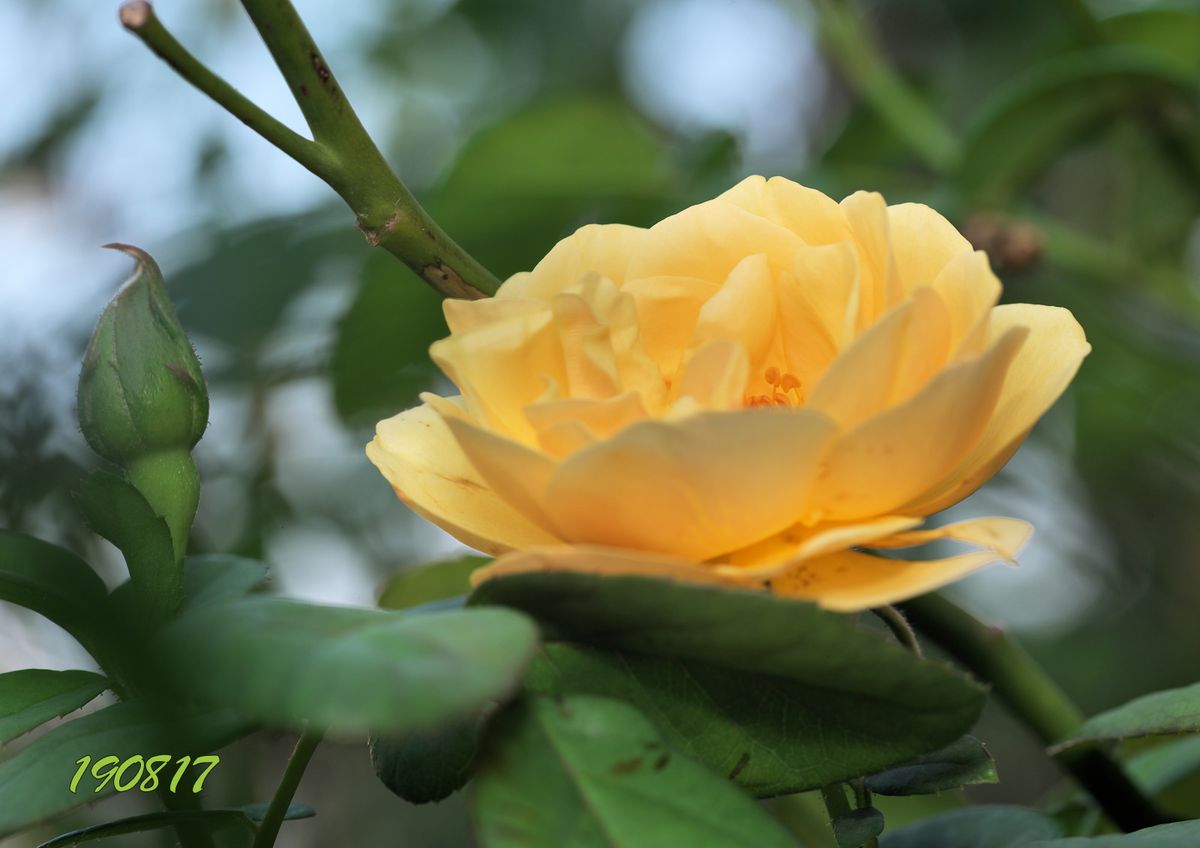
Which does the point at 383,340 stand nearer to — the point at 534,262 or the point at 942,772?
the point at 534,262

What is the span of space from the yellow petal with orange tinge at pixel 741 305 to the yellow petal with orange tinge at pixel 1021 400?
0.23 feet

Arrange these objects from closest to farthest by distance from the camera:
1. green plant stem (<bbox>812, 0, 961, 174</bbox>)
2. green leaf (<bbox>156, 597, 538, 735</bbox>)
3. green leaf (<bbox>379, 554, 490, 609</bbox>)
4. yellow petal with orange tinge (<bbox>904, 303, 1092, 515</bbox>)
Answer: green leaf (<bbox>156, 597, 538, 735</bbox>) → yellow petal with orange tinge (<bbox>904, 303, 1092, 515</bbox>) → green leaf (<bbox>379, 554, 490, 609</bbox>) → green plant stem (<bbox>812, 0, 961, 174</bbox>)

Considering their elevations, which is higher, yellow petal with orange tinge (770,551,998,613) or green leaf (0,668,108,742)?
yellow petal with orange tinge (770,551,998,613)

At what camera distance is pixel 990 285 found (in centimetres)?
31

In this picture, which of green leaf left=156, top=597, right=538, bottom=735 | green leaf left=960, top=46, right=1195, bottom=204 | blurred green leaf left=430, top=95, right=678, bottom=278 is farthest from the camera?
blurred green leaf left=430, top=95, right=678, bottom=278

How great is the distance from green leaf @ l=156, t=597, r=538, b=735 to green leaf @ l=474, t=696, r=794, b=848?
0.10 feet

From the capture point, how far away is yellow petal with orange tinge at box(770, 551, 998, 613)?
27 cm

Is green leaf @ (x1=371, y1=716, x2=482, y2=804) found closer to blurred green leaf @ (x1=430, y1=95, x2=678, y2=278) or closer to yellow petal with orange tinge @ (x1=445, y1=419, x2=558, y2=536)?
yellow petal with orange tinge @ (x1=445, y1=419, x2=558, y2=536)

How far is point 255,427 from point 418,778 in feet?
2.52

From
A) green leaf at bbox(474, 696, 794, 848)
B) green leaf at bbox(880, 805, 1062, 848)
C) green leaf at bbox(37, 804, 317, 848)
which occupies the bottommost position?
green leaf at bbox(880, 805, 1062, 848)

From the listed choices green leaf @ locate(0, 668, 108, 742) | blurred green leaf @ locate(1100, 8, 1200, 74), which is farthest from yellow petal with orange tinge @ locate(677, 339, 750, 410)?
blurred green leaf @ locate(1100, 8, 1200, 74)

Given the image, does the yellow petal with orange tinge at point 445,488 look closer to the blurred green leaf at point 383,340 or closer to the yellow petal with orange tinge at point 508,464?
the yellow petal with orange tinge at point 508,464

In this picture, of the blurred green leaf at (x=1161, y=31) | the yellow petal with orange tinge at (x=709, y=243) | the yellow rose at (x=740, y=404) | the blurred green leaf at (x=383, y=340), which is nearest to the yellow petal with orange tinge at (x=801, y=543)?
the yellow rose at (x=740, y=404)

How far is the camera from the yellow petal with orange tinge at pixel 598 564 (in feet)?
0.91
